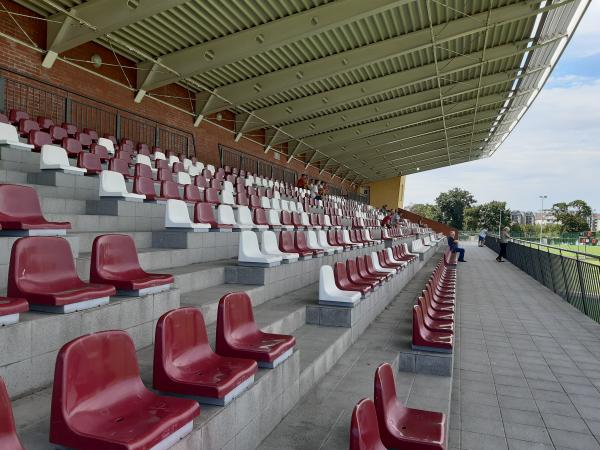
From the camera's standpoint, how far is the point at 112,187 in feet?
18.2

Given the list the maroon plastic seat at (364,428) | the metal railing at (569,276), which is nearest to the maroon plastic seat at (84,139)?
the maroon plastic seat at (364,428)

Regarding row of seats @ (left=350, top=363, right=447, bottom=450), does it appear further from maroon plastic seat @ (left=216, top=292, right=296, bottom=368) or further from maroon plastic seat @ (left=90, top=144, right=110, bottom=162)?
maroon plastic seat @ (left=90, top=144, right=110, bottom=162)

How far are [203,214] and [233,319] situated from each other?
340cm

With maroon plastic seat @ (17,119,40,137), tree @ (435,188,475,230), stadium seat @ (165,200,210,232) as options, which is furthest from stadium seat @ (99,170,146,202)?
tree @ (435,188,475,230)

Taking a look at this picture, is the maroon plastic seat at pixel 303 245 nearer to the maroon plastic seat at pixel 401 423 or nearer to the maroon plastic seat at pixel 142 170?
the maroon plastic seat at pixel 142 170

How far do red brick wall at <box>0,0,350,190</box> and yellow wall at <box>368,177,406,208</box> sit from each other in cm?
2567

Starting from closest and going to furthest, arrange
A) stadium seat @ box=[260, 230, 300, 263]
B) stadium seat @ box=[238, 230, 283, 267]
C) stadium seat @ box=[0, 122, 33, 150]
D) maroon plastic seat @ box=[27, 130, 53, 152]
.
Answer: stadium seat @ box=[238, 230, 283, 267] < stadium seat @ box=[260, 230, 300, 263] < stadium seat @ box=[0, 122, 33, 150] < maroon plastic seat @ box=[27, 130, 53, 152]

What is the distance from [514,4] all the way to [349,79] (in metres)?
5.67

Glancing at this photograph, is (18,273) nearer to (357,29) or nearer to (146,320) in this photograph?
(146,320)

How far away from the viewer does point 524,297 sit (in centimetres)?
946

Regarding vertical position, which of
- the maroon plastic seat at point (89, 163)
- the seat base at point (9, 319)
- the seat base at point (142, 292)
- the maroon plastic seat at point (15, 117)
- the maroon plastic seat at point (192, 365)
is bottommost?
the maroon plastic seat at point (192, 365)

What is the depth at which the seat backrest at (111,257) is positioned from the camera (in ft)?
9.90

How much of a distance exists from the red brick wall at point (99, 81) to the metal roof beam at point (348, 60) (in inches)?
45.3

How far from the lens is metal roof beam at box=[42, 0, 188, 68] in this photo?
27.8 feet
